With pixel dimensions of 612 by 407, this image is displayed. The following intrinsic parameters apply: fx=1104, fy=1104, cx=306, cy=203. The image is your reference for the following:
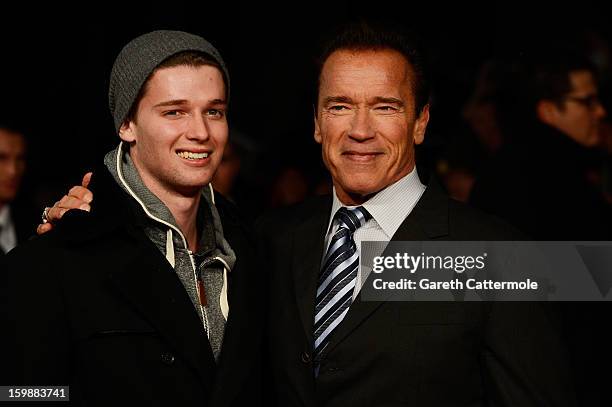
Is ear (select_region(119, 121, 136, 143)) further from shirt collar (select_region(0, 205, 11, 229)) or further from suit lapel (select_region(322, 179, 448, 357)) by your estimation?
shirt collar (select_region(0, 205, 11, 229))

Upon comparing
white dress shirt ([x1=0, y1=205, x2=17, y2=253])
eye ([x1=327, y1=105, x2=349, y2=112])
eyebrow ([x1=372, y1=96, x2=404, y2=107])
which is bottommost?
eyebrow ([x1=372, y1=96, x2=404, y2=107])

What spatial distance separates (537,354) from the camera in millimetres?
3344

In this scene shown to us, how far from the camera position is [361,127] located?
11.9ft

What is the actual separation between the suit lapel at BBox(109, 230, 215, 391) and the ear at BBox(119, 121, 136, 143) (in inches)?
13.3

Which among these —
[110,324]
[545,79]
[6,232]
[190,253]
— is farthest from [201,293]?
[6,232]

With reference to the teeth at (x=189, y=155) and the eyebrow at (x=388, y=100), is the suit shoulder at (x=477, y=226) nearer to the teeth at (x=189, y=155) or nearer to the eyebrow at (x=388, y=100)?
the eyebrow at (x=388, y=100)

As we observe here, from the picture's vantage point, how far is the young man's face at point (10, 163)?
5.88 m

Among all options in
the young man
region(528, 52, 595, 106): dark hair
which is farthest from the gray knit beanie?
region(528, 52, 595, 106): dark hair

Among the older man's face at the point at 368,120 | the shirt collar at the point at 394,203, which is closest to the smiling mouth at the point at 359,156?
the older man's face at the point at 368,120

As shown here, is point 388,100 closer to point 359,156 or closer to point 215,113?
point 359,156

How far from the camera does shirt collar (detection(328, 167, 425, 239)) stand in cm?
362

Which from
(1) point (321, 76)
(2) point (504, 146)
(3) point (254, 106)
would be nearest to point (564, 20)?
(3) point (254, 106)

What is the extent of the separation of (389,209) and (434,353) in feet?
1.74

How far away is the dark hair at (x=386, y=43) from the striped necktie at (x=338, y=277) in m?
0.45
